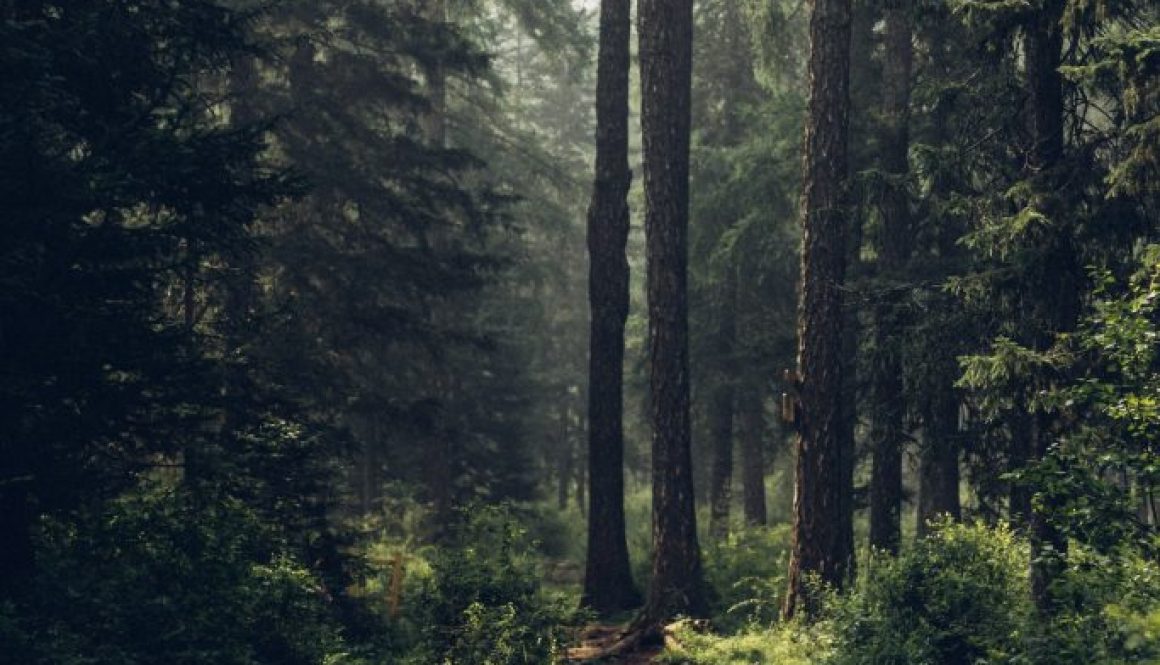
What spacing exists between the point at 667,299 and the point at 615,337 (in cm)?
203

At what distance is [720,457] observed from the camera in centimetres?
2588

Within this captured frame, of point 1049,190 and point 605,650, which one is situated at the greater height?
point 1049,190

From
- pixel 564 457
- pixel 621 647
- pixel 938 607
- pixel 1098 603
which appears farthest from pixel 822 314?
pixel 564 457

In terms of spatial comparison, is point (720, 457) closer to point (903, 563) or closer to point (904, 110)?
point (904, 110)

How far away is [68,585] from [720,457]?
1924cm

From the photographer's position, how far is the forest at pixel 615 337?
8102 mm

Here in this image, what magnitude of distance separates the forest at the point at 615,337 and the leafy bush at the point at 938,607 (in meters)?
0.04

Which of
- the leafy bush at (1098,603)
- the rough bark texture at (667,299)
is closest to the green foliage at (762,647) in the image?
the rough bark texture at (667,299)

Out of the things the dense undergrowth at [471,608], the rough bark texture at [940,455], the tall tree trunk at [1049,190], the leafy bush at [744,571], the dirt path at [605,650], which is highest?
the tall tree trunk at [1049,190]

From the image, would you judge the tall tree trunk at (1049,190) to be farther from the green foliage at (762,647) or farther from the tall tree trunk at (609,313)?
the tall tree trunk at (609,313)

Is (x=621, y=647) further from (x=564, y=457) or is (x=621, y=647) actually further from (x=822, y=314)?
(x=564, y=457)

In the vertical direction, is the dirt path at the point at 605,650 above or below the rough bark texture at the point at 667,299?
below

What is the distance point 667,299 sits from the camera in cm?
1423

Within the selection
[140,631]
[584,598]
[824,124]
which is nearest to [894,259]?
[824,124]
